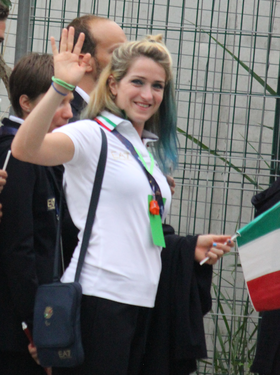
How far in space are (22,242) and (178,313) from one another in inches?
24.1

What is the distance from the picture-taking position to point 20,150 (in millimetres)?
1668

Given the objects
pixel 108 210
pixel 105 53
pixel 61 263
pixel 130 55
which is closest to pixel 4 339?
pixel 61 263

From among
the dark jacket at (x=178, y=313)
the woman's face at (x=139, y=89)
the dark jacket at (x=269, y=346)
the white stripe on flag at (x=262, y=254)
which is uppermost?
the woman's face at (x=139, y=89)

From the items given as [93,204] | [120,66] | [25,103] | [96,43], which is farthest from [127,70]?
[96,43]

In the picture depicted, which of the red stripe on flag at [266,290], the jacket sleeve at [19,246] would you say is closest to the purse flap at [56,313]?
the jacket sleeve at [19,246]

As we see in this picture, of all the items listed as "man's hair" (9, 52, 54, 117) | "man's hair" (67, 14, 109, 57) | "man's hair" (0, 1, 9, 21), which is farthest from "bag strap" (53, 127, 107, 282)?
"man's hair" (67, 14, 109, 57)

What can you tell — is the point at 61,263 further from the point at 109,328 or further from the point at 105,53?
the point at 105,53

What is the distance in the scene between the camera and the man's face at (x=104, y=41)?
285 centimetres

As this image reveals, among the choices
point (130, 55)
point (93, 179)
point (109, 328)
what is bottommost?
point (109, 328)

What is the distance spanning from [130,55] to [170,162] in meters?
0.48

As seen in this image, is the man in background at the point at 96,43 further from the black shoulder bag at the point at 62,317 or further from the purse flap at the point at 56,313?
the purse flap at the point at 56,313

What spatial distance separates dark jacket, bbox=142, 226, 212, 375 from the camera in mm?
2039

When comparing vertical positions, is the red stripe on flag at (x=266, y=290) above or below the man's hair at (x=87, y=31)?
below

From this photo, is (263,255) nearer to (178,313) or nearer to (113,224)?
(178,313)
